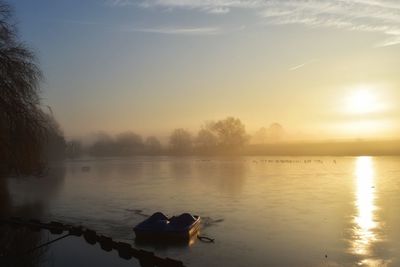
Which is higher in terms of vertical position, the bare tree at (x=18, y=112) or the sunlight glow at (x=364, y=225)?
the bare tree at (x=18, y=112)

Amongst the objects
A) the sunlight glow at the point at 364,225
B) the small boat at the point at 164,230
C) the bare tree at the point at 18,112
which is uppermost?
the bare tree at the point at 18,112

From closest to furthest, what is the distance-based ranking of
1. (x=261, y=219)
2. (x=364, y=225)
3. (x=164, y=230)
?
1. (x=164, y=230)
2. (x=364, y=225)
3. (x=261, y=219)

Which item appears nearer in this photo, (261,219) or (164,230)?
(164,230)

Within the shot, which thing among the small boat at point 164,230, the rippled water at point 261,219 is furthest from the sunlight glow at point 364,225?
the small boat at point 164,230

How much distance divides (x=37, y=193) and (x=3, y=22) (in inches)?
888

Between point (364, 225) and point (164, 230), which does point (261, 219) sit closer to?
point (364, 225)

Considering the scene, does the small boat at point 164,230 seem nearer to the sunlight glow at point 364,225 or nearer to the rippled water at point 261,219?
the rippled water at point 261,219

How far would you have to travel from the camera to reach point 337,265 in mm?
16109

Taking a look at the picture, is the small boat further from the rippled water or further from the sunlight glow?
the sunlight glow

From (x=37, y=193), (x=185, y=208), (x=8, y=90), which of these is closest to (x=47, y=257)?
(x=8, y=90)

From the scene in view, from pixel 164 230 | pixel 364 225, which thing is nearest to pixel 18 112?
pixel 164 230

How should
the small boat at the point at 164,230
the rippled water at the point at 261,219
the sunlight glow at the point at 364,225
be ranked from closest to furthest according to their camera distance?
the rippled water at the point at 261,219, the sunlight glow at the point at 364,225, the small boat at the point at 164,230

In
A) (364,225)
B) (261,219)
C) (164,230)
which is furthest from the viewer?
(261,219)

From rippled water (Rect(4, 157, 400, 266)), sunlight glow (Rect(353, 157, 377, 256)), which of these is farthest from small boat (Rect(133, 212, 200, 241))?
sunlight glow (Rect(353, 157, 377, 256))
